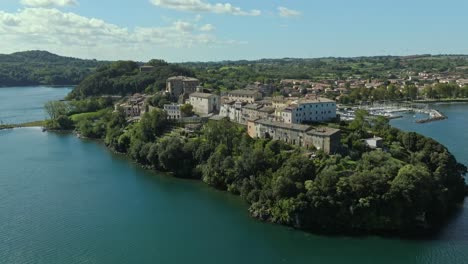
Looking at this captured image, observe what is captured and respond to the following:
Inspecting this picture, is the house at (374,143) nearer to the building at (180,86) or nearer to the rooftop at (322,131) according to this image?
the rooftop at (322,131)

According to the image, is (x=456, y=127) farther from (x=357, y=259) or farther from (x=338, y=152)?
(x=357, y=259)

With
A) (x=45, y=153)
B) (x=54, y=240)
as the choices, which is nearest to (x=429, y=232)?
(x=54, y=240)

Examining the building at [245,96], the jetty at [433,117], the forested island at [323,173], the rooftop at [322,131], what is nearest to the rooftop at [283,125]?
the rooftop at [322,131]

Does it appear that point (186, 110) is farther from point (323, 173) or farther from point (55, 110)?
point (323, 173)

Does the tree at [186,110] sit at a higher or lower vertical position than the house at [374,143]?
higher

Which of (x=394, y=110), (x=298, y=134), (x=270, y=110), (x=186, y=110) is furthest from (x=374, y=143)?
(x=394, y=110)

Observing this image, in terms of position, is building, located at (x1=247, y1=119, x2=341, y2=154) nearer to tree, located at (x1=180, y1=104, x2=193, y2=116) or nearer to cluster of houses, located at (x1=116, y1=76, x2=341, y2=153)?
cluster of houses, located at (x1=116, y1=76, x2=341, y2=153)

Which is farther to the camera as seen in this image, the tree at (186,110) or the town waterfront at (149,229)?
the tree at (186,110)

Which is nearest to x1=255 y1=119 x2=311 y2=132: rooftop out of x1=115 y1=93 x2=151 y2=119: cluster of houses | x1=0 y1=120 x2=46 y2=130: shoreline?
x1=115 y1=93 x2=151 y2=119: cluster of houses
